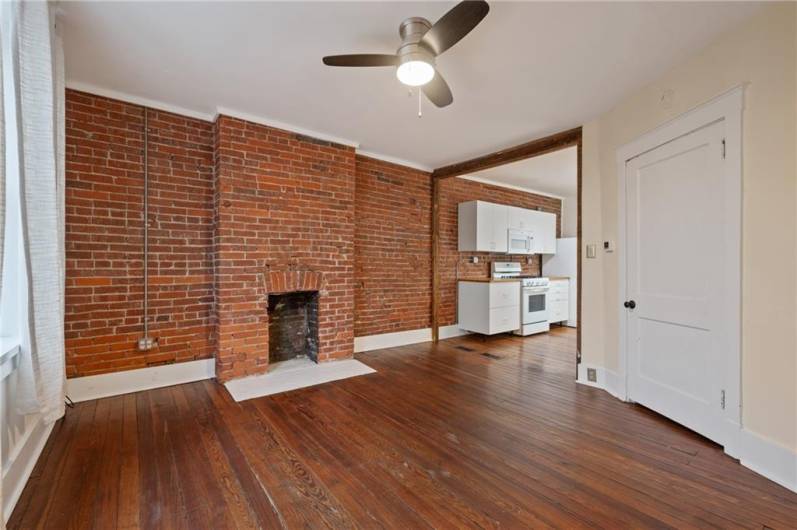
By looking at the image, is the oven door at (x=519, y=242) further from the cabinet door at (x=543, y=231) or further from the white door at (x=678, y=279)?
the white door at (x=678, y=279)

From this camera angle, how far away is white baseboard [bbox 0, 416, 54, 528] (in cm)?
163

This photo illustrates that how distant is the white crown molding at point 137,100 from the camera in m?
2.86

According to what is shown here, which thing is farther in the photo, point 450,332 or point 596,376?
point 450,332

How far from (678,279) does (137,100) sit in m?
4.70

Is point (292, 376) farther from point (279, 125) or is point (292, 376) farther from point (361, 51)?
point (361, 51)

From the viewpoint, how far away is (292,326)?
4062 millimetres


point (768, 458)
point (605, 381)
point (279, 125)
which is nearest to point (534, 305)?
point (605, 381)

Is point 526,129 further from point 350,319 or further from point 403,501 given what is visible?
point 403,501

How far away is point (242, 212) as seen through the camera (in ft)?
11.1

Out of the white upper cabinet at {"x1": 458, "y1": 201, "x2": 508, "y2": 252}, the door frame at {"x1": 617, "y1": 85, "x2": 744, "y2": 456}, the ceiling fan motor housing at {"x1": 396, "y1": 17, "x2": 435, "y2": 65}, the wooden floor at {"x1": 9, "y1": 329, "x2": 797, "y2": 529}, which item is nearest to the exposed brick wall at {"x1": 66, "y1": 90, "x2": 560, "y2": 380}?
the wooden floor at {"x1": 9, "y1": 329, "x2": 797, "y2": 529}

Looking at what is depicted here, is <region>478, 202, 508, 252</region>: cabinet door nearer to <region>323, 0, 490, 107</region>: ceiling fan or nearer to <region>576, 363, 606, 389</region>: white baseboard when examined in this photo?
<region>576, 363, 606, 389</region>: white baseboard

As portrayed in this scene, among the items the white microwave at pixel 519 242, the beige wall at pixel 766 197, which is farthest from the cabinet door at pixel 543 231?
the beige wall at pixel 766 197

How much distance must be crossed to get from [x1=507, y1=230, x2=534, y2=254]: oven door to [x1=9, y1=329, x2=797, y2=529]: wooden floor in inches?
127

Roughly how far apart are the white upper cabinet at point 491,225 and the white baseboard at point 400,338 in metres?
1.34
